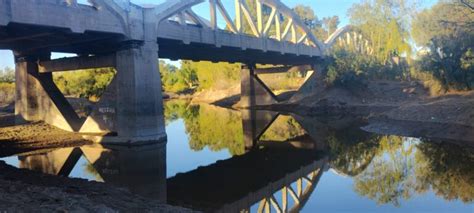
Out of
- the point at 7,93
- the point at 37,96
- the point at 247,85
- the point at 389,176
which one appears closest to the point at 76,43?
the point at 37,96

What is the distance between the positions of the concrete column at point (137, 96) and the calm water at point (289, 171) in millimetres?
1203

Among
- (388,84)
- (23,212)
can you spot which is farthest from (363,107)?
(23,212)

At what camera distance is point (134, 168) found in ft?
71.8

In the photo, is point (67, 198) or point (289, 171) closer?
point (67, 198)

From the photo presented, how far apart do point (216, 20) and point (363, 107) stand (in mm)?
21073

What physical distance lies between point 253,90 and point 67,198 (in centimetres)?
5437

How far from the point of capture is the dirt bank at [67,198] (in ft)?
35.0

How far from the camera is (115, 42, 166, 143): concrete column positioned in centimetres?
2831

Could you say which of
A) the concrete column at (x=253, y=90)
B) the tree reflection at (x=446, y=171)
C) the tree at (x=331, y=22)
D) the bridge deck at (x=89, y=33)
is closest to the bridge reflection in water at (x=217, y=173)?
the tree reflection at (x=446, y=171)

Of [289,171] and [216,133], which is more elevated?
[216,133]

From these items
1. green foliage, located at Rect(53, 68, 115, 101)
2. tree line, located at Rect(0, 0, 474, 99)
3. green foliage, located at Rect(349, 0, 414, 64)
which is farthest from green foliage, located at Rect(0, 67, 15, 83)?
green foliage, located at Rect(349, 0, 414, 64)

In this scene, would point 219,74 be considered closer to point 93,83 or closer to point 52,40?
point 93,83

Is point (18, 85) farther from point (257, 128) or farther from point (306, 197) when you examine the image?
point (306, 197)

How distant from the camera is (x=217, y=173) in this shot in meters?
21.4
